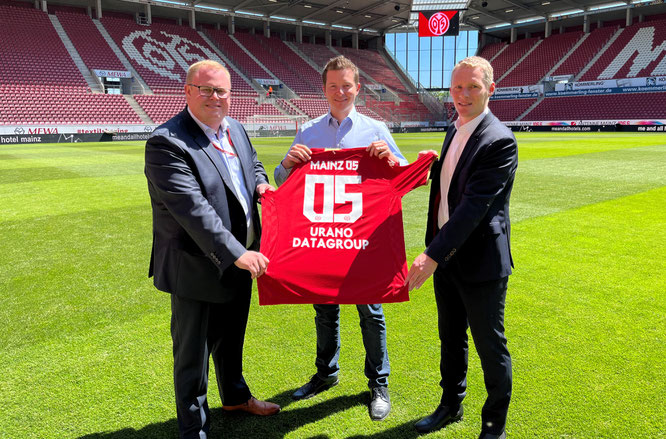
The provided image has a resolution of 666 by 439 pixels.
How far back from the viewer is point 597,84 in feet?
133

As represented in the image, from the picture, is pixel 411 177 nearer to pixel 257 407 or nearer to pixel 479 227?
pixel 479 227

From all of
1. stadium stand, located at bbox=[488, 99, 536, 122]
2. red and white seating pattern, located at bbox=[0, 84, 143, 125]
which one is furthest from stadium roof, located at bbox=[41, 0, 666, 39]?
red and white seating pattern, located at bbox=[0, 84, 143, 125]

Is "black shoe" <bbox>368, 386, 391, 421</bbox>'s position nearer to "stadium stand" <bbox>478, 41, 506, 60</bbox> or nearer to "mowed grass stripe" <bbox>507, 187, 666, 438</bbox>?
"mowed grass stripe" <bbox>507, 187, 666, 438</bbox>

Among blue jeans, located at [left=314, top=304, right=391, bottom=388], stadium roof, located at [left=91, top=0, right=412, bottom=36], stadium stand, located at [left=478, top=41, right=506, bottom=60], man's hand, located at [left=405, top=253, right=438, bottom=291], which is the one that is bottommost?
blue jeans, located at [left=314, top=304, right=391, bottom=388]

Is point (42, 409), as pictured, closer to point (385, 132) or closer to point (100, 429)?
point (100, 429)

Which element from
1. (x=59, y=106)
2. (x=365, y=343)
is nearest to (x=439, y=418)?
(x=365, y=343)

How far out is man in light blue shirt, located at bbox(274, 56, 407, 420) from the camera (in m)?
2.69

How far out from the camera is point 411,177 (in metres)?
2.65

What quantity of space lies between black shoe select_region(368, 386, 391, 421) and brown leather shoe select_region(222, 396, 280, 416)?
0.55m

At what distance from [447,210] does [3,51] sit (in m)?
39.2

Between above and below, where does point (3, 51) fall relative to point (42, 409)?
above

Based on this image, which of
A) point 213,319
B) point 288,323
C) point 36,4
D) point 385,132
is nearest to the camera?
point 213,319

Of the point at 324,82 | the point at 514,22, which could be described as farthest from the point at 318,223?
the point at 514,22

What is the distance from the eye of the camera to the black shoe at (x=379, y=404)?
8.64ft
